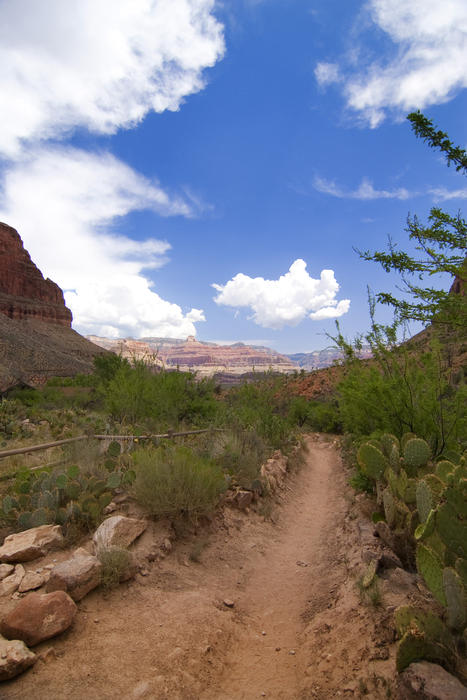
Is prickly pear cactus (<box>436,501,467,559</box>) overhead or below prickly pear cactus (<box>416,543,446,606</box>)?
overhead

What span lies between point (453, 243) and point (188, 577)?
17.6ft

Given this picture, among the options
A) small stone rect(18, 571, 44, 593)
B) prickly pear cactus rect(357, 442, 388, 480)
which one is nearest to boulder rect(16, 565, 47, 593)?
small stone rect(18, 571, 44, 593)

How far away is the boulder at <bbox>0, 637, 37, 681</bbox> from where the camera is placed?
8.61 ft

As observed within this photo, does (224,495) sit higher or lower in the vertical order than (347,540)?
higher

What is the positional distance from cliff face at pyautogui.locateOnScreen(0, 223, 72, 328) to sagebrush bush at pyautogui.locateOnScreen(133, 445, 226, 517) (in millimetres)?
74050

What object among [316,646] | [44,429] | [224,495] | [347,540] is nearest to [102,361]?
[44,429]

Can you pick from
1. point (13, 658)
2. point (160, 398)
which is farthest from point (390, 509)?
point (160, 398)

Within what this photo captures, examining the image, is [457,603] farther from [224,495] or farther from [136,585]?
[224,495]

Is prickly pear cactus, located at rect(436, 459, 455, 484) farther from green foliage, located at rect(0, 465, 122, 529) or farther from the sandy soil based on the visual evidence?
green foliage, located at rect(0, 465, 122, 529)

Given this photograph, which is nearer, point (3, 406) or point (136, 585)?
point (136, 585)

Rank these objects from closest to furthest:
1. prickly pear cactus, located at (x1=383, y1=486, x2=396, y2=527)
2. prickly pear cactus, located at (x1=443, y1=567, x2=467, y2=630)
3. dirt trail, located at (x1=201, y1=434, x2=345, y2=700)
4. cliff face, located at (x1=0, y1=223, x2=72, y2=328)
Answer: prickly pear cactus, located at (x1=443, y1=567, x2=467, y2=630), dirt trail, located at (x1=201, y1=434, x2=345, y2=700), prickly pear cactus, located at (x1=383, y1=486, x2=396, y2=527), cliff face, located at (x1=0, y1=223, x2=72, y2=328)

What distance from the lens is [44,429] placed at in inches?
510

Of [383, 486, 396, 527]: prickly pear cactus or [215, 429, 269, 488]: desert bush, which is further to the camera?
[215, 429, 269, 488]: desert bush

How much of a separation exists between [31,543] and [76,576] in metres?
1.03
